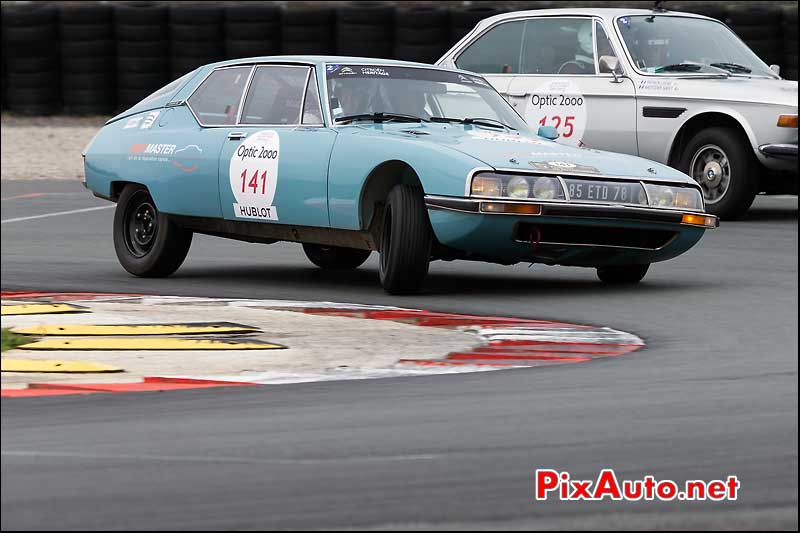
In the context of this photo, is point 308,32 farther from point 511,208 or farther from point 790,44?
point 511,208

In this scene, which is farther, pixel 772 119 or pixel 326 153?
pixel 772 119

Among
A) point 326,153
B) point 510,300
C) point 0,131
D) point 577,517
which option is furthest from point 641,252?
point 0,131

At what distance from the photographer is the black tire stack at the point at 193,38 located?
76.9 feet

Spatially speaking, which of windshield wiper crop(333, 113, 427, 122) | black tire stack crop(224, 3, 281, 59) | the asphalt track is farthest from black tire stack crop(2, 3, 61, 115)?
the asphalt track

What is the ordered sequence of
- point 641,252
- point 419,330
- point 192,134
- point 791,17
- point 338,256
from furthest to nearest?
point 791,17, point 338,256, point 192,134, point 641,252, point 419,330

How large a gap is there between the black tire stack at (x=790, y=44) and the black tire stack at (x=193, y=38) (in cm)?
766

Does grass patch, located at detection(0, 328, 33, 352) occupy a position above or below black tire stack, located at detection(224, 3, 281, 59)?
below

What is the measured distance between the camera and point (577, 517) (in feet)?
13.3

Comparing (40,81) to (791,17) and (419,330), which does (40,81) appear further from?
(419,330)

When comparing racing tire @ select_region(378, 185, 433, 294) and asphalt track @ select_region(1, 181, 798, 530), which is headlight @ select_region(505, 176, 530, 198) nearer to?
racing tire @ select_region(378, 185, 433, 294)

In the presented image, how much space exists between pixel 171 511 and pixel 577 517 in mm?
990

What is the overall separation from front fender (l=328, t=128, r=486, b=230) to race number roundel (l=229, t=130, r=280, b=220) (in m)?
0.42

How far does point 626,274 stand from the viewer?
934cm

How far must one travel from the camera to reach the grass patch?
264 inches
